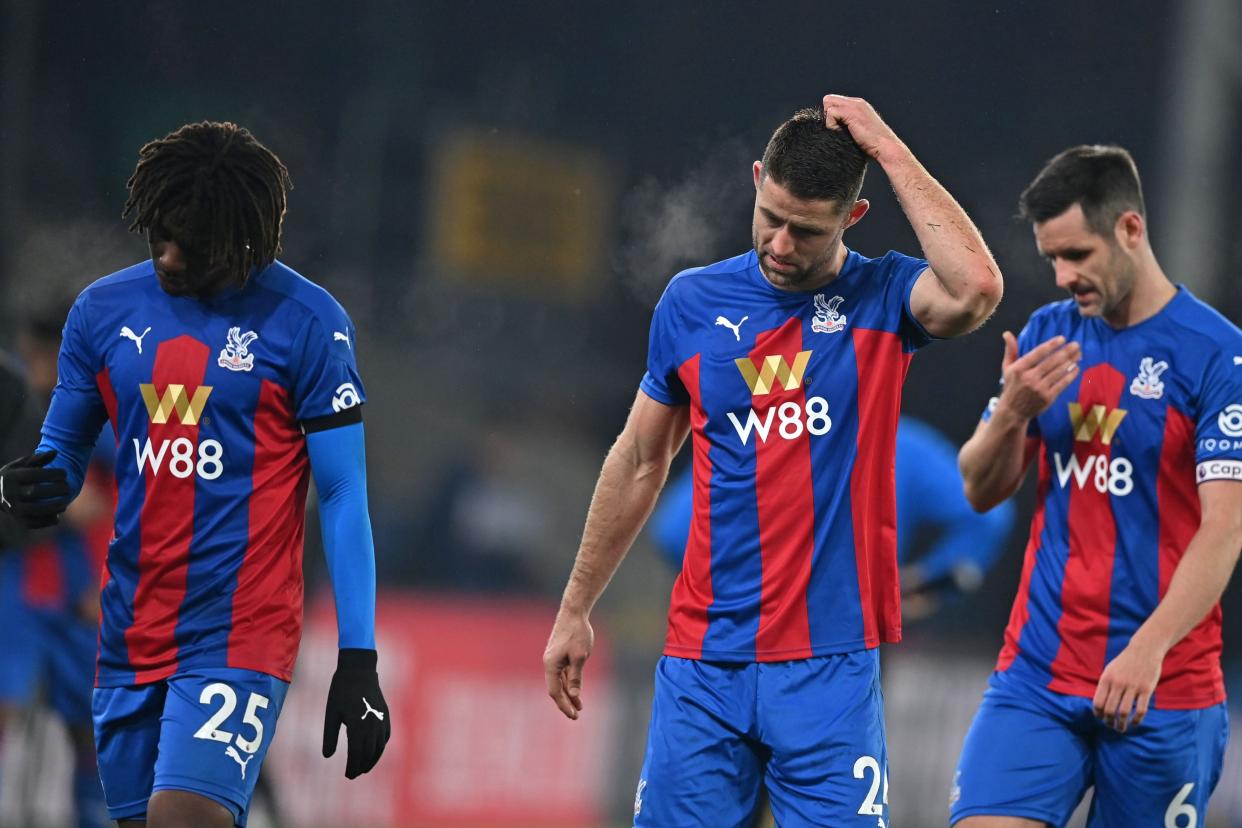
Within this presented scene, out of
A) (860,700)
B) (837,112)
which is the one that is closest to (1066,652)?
(860,700)

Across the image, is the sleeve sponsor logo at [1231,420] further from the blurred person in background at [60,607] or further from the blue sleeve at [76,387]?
the blurred person in background at [60,607]

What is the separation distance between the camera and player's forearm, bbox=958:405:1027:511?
4352 mm

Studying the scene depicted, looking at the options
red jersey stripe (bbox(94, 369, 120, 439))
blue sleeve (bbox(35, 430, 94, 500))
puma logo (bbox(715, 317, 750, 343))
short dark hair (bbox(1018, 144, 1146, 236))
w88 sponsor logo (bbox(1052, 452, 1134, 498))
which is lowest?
blue sleeve (bbox(35, 430, 94, 500))

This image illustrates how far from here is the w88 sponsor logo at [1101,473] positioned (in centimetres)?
434

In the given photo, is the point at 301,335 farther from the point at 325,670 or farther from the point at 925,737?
the point at 925,737

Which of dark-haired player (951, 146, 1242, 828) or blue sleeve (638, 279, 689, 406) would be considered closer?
blue sleeve (638, 279, 689, 406)

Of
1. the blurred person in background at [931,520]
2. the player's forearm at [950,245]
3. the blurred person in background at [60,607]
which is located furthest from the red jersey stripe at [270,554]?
the blurred person in background at [60,607]

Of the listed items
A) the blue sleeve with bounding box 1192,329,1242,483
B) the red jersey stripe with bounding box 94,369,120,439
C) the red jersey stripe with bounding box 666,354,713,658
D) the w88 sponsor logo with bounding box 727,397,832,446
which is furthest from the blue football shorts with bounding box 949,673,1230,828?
the red jersey stripe with bounding box 94,369,120,439

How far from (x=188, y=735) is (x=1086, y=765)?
2217 mm

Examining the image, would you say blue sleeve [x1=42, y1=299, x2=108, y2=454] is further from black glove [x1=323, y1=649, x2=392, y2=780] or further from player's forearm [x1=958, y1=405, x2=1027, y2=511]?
player's forearm [x1=958, y1=405, x2=1027, y2=511]

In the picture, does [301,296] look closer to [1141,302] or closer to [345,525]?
[345,525]

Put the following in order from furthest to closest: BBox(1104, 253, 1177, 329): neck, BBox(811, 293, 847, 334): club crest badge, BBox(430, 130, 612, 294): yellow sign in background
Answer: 1. BBox(430, 130, 612, 294): yellow sign in background
2. BBox(1104, 253, 1177, 329): neck
3. BBox(811, 293, 847, 334): club crest badge

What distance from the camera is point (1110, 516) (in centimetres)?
436

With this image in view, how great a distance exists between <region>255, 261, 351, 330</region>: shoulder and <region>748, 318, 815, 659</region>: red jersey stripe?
3.28ft
